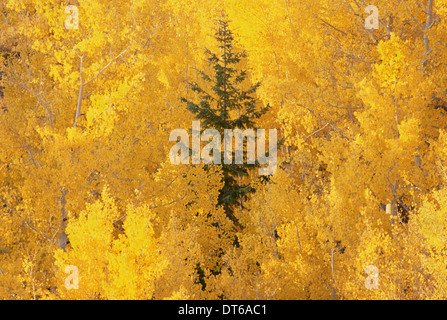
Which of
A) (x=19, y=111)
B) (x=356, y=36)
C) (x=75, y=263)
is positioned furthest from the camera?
(x=356, y=36)

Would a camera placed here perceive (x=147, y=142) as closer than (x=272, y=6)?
Yes

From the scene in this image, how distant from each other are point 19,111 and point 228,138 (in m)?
6.66

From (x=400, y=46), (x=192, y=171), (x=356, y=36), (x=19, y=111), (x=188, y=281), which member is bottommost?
(x=188, y=281)

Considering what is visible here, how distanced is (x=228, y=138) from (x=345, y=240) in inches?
179

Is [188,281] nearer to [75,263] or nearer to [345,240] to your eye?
[75,263]

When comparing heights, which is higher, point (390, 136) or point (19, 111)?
point (19, 111)

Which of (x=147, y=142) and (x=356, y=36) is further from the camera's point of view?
(x=356, y=36)

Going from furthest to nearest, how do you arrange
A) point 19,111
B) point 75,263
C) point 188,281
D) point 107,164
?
point 19,111 → point 107,164 → point 188,281 → point 75,263

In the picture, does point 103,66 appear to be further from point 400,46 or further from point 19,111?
point 400,46

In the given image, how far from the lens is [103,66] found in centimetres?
1409

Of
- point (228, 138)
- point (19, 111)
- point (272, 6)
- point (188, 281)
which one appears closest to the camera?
point (188, 281)

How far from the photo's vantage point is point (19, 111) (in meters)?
15.8

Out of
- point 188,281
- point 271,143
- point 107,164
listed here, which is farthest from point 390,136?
point 107,164

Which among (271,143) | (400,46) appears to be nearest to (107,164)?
(271,143)
